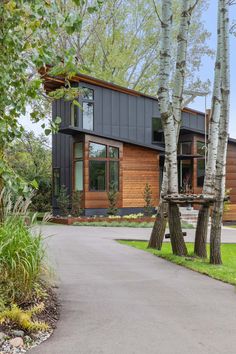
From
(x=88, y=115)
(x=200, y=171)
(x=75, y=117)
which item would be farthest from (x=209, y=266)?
(x=200, y=171)

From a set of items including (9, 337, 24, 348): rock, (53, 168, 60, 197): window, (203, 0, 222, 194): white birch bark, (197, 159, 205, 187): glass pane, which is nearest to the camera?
(9, 337, 24, 348): rock

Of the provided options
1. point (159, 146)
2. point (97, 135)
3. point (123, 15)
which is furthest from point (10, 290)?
point (123, 15)

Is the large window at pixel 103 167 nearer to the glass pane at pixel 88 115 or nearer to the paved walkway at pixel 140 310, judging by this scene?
the glass pane at pixel 88 115

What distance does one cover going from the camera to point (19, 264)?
175 inches

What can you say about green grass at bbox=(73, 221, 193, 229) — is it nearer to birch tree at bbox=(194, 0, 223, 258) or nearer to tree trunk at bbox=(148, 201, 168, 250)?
tree trunk at bbox=(148, 201, 168, 250)

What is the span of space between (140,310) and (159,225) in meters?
5.11

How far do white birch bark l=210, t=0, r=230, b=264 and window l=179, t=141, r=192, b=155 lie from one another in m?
14.8

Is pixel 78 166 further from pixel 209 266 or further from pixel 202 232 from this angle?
pixel 209 266

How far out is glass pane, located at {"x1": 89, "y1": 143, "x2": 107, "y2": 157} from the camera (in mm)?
19641

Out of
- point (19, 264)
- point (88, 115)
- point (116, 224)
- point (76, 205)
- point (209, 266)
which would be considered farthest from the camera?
point (88, 115)

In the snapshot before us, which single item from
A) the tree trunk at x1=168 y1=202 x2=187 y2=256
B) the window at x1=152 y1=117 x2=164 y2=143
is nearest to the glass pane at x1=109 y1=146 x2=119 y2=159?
the window at x1=152 y1=117 x2=164 y2=143

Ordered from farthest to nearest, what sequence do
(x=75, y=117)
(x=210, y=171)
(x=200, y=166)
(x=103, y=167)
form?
(x=200, y=166) < (x=75, y=117) < (x=103, y=167) < (x=210, y=171)

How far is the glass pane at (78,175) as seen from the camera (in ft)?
65.6

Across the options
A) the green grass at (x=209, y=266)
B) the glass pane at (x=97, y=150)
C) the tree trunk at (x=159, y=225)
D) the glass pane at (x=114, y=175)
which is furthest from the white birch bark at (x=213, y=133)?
the glass pane at (x=114, y=175)
